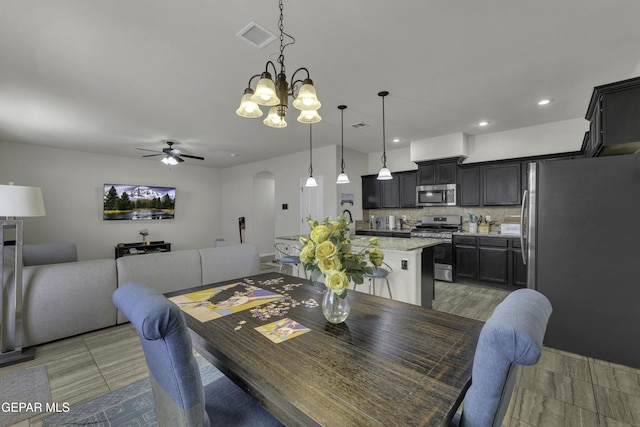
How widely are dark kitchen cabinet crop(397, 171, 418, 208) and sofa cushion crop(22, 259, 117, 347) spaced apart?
16.9 ft

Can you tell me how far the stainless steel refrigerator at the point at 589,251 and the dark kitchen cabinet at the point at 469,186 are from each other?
8.03 ft

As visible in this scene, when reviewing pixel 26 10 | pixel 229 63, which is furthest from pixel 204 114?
pixel 26 10

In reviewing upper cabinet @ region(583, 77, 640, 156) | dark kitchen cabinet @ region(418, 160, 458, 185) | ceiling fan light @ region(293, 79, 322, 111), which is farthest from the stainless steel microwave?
ceiling fan light @ region(293, 79, 322, 111)

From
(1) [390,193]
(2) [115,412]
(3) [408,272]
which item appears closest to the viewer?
(2) [115,412]

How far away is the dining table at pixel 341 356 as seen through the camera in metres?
0.81

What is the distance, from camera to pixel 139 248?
6.73 metres

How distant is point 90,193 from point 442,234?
7.63 m

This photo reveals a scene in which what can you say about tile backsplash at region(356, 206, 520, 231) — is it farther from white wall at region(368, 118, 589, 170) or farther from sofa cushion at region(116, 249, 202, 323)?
sofa cushion at region(116, 249, 202, 323)

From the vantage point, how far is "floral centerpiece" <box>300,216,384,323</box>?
1.24m

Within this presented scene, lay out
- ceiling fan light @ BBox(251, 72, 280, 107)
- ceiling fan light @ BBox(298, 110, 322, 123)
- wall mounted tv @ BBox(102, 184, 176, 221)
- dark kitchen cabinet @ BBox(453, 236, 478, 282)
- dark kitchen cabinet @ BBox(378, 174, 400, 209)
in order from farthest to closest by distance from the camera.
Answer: wall mounted tv @ BBox(102, 184, 176, 221)
dark kitchen cabinet @ BBox(378, 174, 400, 209)
dark kitchen cabinet @ BBox(453, 236, 478, 282)
ceiling fan light @ BBox(298, 110, 322, 123)
ceiling fan light @ BBox(251, 72, 280, 107)

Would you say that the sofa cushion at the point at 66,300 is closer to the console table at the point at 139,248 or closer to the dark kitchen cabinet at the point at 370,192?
the console table at the point at 139,248

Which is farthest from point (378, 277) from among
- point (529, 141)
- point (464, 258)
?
point (529, 141)

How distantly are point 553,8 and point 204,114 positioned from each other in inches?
153

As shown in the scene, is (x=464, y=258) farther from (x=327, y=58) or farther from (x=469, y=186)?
(x=327, y=58)
